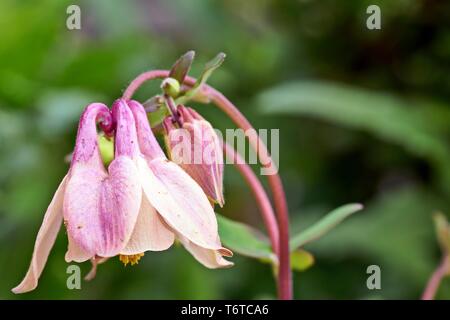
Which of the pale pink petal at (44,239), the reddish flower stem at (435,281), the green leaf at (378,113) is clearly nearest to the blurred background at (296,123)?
the green leaf at (378,113)

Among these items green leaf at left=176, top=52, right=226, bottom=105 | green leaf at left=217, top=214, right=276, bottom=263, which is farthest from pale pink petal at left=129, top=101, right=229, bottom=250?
green leaf at left=217, top=214, right=276, bottom=263

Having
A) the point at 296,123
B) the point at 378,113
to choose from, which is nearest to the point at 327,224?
the point at 378,113

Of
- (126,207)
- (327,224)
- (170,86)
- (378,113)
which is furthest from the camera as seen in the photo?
(378,113)

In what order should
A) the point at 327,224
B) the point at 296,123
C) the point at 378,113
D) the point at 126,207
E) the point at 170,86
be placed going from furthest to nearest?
1. the point at 296,123
2. the point at 378,113
3. the point at 327,224
4. the point at 170,86
5. the point at 126,207

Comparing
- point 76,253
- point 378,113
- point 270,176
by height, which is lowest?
point 76,253

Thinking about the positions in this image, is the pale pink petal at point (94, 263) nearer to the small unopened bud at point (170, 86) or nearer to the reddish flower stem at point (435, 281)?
the small unopened bud at point (170, 86)

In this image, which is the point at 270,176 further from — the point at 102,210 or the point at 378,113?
the point at 378,113
